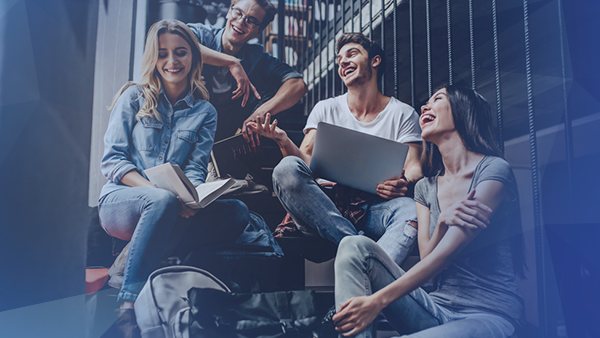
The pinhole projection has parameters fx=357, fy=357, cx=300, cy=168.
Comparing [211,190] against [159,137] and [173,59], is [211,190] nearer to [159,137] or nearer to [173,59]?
[159,137]

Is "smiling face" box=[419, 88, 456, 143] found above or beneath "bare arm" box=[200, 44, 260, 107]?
beneath

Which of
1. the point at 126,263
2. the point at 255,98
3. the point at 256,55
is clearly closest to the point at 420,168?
the point at 255,98

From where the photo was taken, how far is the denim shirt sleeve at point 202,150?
149cm

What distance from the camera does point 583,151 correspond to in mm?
1400

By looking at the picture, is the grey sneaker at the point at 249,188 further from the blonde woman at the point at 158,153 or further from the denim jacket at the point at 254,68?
the denim jacket at the point at 254,68

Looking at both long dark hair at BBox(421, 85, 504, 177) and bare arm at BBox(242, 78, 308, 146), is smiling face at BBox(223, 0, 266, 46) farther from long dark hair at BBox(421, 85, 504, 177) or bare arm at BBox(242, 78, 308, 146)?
long dark hair at BBox(421, 85, 504, 177)

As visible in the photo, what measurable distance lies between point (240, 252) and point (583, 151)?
1.41 meters

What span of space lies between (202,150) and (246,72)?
41 cm

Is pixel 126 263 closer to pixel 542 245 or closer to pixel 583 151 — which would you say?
pixel 542 245

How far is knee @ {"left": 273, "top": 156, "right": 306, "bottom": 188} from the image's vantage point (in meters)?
1.39

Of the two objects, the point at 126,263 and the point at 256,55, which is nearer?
the point at 126,263

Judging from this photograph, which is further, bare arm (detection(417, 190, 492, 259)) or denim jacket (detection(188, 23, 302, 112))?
denim jacket (detection(188, 23, 302, 112))

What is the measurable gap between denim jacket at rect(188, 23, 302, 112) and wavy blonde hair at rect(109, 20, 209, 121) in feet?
0.10

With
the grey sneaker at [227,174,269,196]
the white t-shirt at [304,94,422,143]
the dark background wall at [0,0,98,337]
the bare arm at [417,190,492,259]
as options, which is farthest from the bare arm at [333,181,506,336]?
the dark background wall at [0,0,98,337]
